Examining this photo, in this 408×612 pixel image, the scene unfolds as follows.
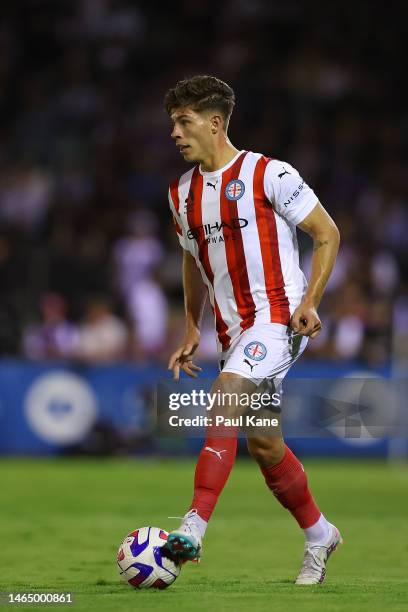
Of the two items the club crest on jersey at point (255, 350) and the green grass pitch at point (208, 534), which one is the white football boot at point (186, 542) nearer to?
the green grass pitch at point (208, 534)

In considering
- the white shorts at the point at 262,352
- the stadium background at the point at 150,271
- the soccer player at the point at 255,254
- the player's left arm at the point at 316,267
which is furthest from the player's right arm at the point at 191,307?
the stadium background at the point at 150,271

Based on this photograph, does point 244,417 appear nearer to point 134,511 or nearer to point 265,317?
point 265,317

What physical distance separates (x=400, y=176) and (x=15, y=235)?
5.19m

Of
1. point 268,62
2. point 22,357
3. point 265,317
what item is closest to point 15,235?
point 22,357

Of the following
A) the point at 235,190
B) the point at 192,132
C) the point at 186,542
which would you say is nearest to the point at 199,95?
the point at 192,132

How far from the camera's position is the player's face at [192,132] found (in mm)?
5863

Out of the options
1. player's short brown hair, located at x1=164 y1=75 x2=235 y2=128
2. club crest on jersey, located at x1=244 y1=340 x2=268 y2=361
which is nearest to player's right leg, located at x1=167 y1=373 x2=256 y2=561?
club crest on jersey, located at x1=244 y1=340 x2=268 y2=361

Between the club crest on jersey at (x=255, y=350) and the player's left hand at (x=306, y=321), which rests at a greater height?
the player's left hand at (x=306, y=321)

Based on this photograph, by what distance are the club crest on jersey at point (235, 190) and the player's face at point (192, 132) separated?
0.19 meters

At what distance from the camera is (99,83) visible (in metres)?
17.8

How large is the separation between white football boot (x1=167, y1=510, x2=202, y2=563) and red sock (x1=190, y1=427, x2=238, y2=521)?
4.7 inches

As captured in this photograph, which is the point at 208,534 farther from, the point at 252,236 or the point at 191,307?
the point at 252,236

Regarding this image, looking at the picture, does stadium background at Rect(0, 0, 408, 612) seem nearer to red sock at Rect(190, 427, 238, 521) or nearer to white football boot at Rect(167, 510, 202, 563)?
white football boot at Rect(167, 510, 202, 563)

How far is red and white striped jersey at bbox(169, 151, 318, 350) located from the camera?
19.2 ft
